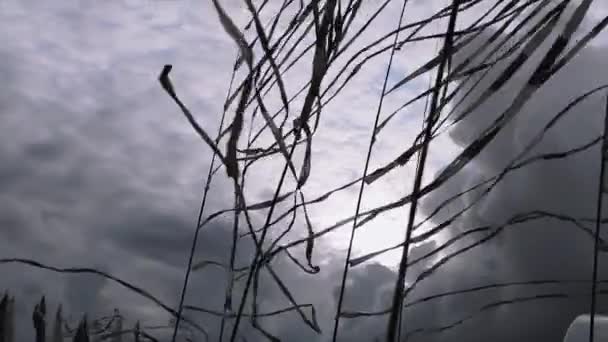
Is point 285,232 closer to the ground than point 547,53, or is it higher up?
closer to the ground

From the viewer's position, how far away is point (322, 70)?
1347mm

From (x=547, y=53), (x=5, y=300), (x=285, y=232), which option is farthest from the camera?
(x=5, y=300)

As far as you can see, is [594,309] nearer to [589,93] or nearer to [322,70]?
[589,93]

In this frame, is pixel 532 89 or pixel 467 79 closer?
pixel 532 89

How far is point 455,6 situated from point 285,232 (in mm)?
645

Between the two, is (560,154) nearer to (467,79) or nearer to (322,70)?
(467,79)

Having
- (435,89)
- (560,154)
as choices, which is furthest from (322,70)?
(560,154)

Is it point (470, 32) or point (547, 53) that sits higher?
point (470, 32)

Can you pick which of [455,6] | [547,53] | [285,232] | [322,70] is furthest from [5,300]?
[547,53]

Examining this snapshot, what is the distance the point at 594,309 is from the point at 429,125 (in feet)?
1.76

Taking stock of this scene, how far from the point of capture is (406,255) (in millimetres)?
1308

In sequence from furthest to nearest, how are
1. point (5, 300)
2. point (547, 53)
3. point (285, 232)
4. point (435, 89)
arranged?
point (5, 300) → point (285, 232) → point (435, 89) → point (547, 53)

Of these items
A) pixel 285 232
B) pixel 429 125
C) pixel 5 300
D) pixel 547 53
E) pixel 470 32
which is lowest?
pixel 5 300

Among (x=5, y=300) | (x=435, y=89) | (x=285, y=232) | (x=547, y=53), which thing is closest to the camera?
(x=547, y=53)
